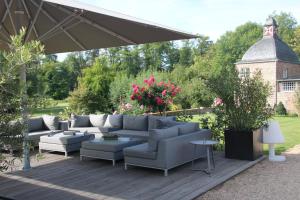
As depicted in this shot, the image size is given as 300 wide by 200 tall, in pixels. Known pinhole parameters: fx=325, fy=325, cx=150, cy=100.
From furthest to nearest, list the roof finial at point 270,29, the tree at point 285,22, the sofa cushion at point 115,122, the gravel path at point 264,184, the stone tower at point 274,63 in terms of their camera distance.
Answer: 1. the tree at point 285,22
2. the roof finial at point 270,29
3. the stone tower at point 274,63
4. the sofa cushion at point 115,122
5. the gravel path at point 264,184

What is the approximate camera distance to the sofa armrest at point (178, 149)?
593 cm

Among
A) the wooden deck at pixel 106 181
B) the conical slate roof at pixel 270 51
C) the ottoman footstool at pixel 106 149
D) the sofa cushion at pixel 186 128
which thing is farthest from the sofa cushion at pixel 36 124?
the conical slate roof at pixel 270 51

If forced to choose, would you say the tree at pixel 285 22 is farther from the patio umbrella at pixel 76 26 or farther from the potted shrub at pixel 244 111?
the patio umbrella at pixel 76 26

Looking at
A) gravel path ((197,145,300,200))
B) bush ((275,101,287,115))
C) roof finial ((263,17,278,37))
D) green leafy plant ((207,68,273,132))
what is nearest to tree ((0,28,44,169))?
gravel path ((197,145,300,200))

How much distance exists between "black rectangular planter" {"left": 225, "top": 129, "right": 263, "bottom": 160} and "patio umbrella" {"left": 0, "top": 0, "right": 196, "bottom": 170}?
263 cm

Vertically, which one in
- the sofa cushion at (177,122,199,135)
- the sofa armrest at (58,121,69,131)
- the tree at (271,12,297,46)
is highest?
the tree at (271,12,297,46)

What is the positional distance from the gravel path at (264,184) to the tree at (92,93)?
8133 millimetres

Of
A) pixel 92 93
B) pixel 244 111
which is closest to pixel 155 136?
pixel 244 111

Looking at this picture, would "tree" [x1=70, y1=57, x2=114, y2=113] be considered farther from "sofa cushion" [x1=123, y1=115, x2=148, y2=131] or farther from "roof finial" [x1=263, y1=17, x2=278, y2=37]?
"roof finial" [x1=263, y1=17, x2=278, y2=37]

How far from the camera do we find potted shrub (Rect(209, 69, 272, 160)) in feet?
23.6

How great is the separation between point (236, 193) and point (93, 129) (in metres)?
5.41

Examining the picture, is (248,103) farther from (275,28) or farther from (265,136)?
(275,28)

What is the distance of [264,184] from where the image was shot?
5.50 meters

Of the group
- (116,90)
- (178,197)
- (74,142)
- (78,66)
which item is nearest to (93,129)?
(74,142)
